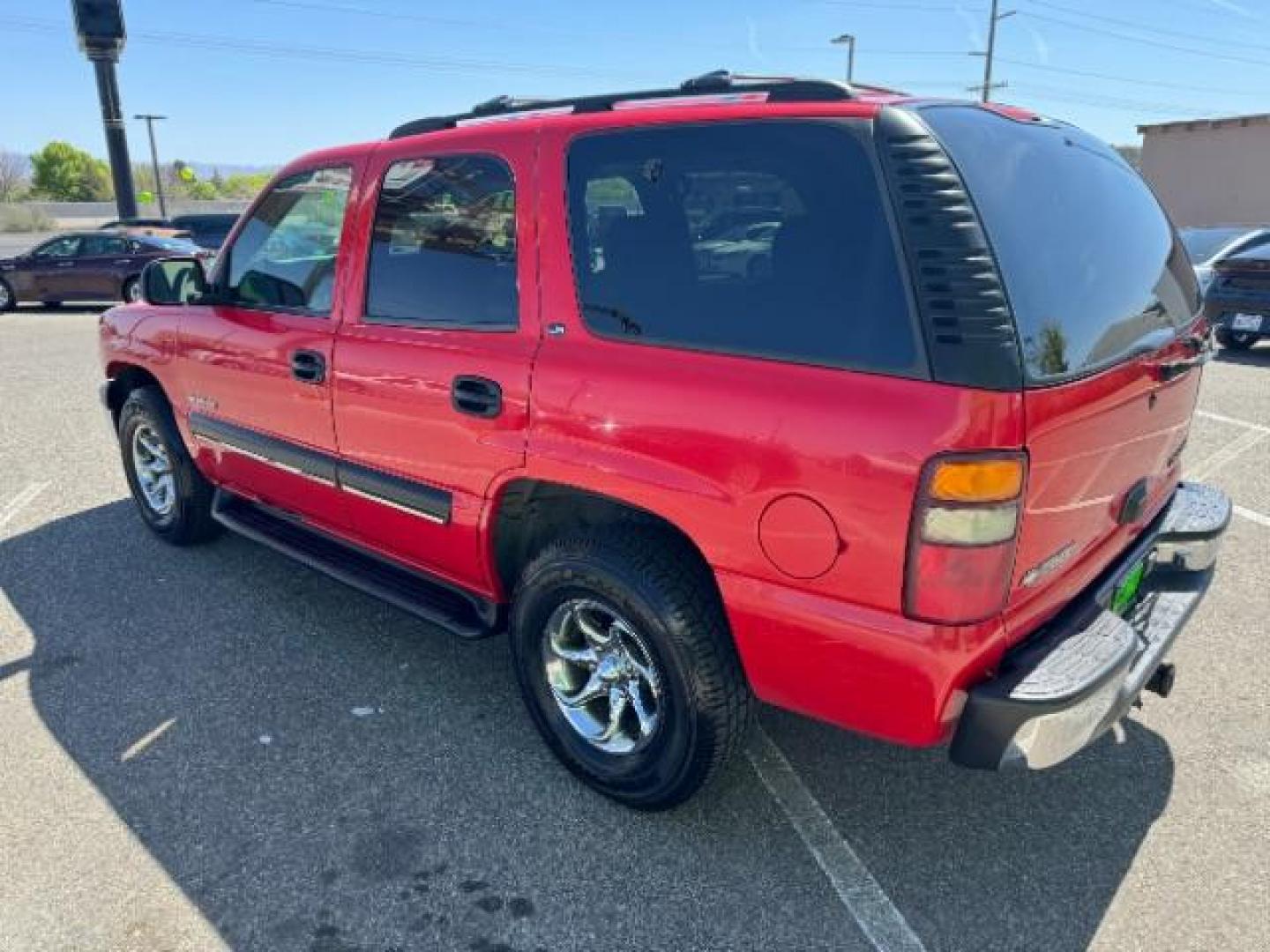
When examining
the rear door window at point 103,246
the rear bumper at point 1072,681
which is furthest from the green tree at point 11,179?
the rear bumper at point 1072,681

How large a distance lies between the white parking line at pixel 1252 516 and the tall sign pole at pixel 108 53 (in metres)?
22.9

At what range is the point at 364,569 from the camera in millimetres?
3322

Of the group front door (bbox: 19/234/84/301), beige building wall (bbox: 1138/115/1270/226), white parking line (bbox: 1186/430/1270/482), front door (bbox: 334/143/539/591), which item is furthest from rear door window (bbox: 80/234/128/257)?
beige building wall (bbox: 1138/115/1270/226)

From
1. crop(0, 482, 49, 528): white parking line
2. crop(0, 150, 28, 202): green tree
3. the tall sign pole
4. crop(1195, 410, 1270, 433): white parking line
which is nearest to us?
crop(0, 482, 49, 528): white parking line

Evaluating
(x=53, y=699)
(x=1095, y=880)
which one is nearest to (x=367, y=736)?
(x=53, y=699)

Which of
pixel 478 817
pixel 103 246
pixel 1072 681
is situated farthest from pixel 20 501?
pixel 103 246

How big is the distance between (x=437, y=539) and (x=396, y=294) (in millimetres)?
829

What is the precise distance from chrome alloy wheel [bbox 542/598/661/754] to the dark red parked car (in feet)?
50.7

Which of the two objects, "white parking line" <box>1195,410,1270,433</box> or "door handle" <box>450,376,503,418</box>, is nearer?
"door handle" <box>450,376,503,418</box>

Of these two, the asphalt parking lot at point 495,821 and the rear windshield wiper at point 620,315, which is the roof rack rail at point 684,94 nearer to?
the rear windshield wiper at point 620,315

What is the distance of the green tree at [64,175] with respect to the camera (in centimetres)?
6488

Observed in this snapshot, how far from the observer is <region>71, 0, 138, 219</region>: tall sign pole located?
1902 cm

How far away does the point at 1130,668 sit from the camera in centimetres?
224

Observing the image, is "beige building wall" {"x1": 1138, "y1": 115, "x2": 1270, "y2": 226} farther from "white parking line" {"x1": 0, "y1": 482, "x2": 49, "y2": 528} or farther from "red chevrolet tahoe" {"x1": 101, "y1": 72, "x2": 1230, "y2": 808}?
"white parking line" {"x1": 0, "y1": 482, "x2": 49, "y2": 528}
